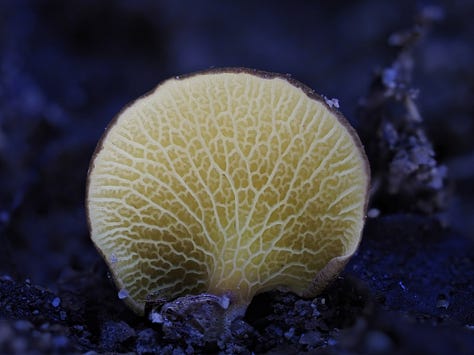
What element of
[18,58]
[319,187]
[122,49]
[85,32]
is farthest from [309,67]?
[319,187]

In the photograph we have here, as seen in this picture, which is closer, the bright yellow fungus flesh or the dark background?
the bright yellow fungus flesh

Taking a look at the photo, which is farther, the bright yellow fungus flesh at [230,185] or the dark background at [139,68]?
the dark background at [139,68]

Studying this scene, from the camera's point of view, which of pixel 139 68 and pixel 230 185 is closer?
pixel 230 185

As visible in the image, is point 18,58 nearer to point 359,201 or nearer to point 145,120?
point 145,120
